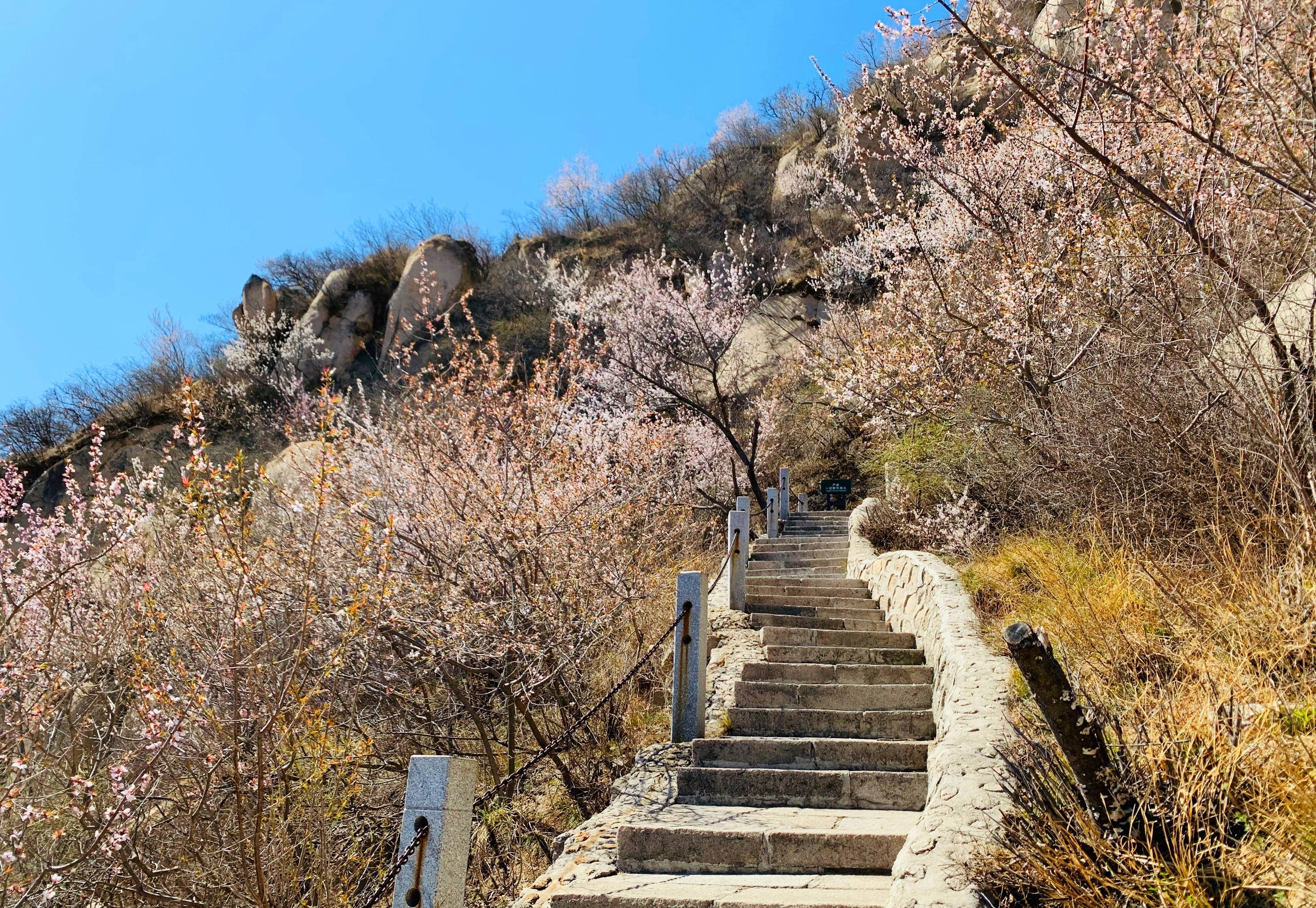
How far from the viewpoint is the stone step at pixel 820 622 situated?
35.8ft

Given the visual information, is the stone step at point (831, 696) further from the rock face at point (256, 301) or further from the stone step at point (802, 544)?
the rock face at point (256, 301)

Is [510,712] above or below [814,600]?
below

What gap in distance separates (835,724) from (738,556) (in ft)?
12.9

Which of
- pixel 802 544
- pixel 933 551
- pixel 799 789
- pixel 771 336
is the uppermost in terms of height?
pixel 771 336

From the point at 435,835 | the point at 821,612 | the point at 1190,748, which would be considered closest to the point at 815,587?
the point at 821,612

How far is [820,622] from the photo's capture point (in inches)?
430

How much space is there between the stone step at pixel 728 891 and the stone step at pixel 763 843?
68 millimetres

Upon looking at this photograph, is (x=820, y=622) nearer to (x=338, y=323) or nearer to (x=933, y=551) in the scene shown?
(x=933, y=551)

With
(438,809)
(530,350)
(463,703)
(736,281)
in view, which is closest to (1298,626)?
(438,809)

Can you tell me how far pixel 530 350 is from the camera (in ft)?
115

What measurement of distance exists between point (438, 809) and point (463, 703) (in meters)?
6.52

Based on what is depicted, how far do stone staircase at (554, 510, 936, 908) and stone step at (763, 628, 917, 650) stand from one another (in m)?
0.01

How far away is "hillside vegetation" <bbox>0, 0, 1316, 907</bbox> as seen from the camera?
4.21m

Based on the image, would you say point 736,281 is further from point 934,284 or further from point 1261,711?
point 1261,711
